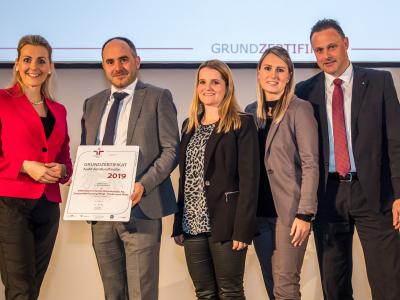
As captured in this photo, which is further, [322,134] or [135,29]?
[135,29]

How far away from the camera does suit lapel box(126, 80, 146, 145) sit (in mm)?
2537

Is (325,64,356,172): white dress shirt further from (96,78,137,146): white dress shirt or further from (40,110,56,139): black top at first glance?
(40,110,56,139): black top

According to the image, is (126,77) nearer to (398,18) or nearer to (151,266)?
(151,266)

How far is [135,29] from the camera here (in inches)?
136

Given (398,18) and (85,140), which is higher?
(398,18)

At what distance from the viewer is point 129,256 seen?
2469mm

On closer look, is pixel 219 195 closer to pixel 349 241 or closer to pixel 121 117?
pixel 121 117

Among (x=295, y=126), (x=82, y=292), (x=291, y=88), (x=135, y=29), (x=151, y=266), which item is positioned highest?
(x=135, y=29)

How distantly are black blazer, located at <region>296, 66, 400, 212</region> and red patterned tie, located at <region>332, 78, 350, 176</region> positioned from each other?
44 millimetres

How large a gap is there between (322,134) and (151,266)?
3.51 feet

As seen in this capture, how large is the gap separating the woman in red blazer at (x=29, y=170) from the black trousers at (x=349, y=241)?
4.43 ft

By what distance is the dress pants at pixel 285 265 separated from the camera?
2.40m

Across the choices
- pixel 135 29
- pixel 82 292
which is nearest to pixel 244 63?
pixel 135 29

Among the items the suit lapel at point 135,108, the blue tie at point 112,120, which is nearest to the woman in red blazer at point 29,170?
the blue tie at point 112,120
